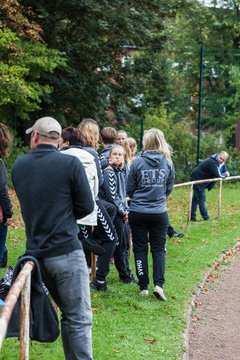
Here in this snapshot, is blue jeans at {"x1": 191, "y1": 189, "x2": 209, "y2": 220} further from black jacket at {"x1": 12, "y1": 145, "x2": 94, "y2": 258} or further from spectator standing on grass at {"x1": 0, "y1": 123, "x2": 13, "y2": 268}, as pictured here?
black jacket at {"x1": 12, "y1": 145, "x2": 94, "y2": 258}

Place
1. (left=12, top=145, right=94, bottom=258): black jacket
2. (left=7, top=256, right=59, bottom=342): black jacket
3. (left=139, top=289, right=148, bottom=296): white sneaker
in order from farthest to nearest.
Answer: (left=139, top=289, right=148, bottom=296): white sneaker, (left=12, top=145, right=94, bottom=258): black jacket, (left=7, top=256, right=59, bottom=342): black jacket

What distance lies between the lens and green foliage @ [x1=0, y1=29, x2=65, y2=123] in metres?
19.0

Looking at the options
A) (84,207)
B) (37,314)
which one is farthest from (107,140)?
(37,314)

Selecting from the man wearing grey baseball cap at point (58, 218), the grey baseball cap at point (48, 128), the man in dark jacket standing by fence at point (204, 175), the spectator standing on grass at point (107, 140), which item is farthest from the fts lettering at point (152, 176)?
the man in dark jacket standing by fence at point (204, 175)

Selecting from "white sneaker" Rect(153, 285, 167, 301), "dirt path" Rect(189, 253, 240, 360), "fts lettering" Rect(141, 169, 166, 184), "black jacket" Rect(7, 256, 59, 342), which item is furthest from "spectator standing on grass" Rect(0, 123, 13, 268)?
"black jacket" Rect(7, 256, 59, 342)

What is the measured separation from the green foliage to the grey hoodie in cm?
1075

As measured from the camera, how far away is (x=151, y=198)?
8.55 metres

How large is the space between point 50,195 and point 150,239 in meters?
3.63

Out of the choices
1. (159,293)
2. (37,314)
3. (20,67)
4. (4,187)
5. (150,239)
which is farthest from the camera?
(20,67)

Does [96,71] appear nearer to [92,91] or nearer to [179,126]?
[92,91]

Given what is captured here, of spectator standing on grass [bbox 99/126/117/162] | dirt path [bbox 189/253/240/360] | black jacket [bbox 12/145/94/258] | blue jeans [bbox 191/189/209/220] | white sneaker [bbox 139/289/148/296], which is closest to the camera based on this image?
black jacket [bbox 12/145/94/258]

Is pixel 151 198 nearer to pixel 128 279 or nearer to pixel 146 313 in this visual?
pixel 146 313

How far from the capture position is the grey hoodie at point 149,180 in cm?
852

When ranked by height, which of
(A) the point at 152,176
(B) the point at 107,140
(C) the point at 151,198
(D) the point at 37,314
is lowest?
(D) the point at 37,314
